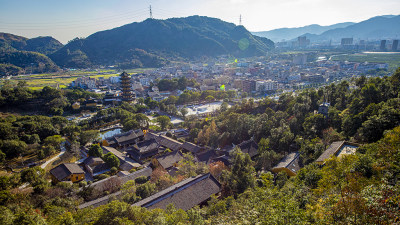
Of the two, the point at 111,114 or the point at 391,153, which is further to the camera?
the point at 111,114

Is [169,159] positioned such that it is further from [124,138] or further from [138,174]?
[124,138]

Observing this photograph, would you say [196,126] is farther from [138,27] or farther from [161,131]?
[138,27]

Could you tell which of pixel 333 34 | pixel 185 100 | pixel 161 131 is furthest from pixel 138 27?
pixel 333 34

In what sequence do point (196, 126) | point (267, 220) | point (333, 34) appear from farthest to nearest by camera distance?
point (333, 34) < point (196, 126) < point (267, 220)

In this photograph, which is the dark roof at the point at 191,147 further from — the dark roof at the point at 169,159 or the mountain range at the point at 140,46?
the mountain range at the point at 140,46

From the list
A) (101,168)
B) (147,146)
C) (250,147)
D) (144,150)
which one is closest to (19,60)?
(147,146)

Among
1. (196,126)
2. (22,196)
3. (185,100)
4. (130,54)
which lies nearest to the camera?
(22,196)

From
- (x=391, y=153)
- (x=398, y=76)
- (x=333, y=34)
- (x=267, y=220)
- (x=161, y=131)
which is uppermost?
(x=333, y=34)


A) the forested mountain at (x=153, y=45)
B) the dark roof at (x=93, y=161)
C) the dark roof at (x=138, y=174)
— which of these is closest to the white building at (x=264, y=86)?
the dark roof at (x=138, y=174)

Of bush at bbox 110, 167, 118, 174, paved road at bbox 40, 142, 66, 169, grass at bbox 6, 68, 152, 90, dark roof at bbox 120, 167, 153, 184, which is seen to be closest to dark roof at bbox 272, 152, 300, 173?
dark roof at bbox 120, 167, 153, 184
